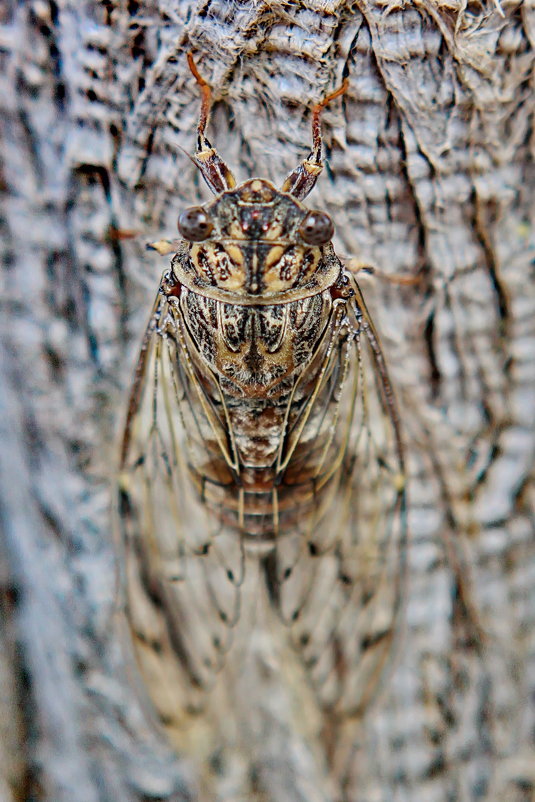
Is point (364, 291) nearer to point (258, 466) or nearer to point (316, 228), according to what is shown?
point (316, 228)

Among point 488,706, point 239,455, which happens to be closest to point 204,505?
point 239,455

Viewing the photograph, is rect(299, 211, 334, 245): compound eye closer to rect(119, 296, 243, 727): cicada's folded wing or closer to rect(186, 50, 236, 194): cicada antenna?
rect(186, 50, 236, 194): cicada antenna

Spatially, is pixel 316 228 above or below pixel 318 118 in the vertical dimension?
below

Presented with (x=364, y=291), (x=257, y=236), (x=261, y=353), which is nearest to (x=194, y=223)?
(x=257, y=236)

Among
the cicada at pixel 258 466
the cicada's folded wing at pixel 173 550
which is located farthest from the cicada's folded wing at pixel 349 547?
the cicada's folded wing at pixel 173 550

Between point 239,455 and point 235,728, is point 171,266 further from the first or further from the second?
point 235,728

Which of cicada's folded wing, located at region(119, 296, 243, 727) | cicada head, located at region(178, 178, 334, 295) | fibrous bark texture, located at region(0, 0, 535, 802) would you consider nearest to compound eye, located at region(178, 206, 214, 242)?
cicada head, located at region(178, 178, 334, 295)
